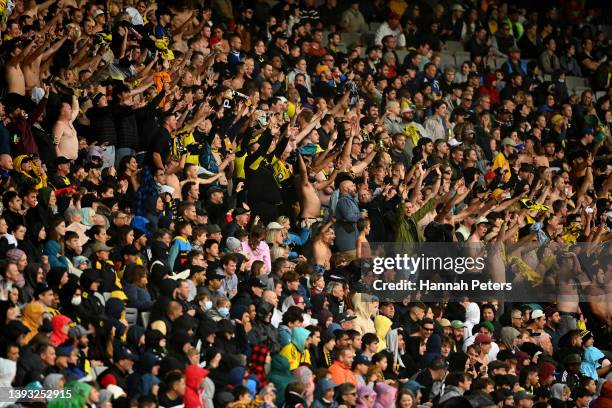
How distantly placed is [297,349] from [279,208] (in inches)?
116

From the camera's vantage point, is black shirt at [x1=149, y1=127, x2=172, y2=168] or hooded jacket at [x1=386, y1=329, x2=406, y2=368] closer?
hooded jacket at [x1=386, y1=329, x2=406, y2=368]

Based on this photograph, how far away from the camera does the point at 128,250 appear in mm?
14609

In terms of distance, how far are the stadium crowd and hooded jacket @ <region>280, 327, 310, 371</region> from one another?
3 cm

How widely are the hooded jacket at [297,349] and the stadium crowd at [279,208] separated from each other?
0.10 ft

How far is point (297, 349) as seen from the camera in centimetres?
1495

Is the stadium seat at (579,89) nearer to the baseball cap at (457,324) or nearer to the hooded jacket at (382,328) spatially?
the baseball cap at (457,324)

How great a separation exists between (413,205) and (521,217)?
5.93 feet

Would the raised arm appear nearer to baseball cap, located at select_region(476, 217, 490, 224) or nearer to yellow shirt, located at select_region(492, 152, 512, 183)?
baseball cap, located at select_region(476, 217, 490, 224)

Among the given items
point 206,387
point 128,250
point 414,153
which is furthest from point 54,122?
point 414,153

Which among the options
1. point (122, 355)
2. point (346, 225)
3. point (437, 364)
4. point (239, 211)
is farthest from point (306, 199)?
point (122, 355)

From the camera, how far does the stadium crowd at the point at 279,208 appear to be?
45.4 ft

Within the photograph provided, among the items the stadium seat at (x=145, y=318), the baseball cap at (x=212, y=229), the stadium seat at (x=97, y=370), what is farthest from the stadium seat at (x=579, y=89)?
the stadium seat at (x=97, y=370)

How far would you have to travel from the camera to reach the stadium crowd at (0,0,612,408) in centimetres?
1384

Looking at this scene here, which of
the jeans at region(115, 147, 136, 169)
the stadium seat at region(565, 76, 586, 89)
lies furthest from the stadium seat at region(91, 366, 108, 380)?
the stadium seat at region(565, 76, 586, 89)
